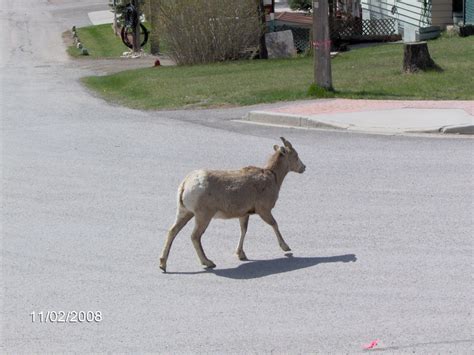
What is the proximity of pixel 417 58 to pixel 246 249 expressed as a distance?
12399 millimetres

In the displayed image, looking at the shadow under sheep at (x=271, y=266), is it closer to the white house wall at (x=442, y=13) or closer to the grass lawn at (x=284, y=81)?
the grass lawn at (x=284, y=81)

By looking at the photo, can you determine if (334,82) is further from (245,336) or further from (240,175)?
(245,336)

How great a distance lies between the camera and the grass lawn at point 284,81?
19250 mm

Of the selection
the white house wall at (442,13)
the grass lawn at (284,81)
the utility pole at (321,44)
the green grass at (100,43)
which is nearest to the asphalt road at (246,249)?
the utility pole at (321,44)

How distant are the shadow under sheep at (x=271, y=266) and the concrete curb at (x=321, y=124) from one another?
6.37m

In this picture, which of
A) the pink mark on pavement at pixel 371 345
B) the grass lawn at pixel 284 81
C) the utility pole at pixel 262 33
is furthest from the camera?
the utility pole at pixel 262 33

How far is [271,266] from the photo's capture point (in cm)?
872

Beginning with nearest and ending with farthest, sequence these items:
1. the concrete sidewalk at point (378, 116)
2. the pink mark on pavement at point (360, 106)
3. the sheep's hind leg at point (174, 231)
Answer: the sheep's hind leg at point (174, 231) → the concrete sidewalk at point (378, 116) → the pink mark on pavement at point (360, 106)

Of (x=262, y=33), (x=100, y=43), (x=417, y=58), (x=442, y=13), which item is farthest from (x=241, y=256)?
(x=100, y=43)

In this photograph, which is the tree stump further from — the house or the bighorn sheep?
the bighorn sheep

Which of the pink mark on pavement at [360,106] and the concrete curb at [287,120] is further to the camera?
the pink mark on pavement at [360,106]

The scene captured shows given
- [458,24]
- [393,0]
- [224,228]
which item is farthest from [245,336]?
[393,0]

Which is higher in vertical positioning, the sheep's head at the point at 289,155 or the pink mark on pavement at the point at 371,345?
the sheep's head at the point at 289,155

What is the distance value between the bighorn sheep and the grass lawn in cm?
947
